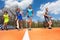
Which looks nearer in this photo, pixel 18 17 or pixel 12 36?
pixel 12 36

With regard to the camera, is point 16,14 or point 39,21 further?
point 39,21

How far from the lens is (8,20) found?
11.4m

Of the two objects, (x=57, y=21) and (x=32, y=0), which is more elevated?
(x=32, y=0)

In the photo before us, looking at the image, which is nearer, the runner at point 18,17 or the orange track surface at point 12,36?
the orange track surface at point 12,36

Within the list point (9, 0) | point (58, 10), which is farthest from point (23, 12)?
point (58, 10)

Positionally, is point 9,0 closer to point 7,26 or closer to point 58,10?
point 7,26

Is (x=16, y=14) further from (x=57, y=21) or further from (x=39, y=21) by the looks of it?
(x=57, y=21)

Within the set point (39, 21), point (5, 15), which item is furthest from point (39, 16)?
point (5, 15)

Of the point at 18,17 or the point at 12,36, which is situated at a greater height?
the point at 18,17

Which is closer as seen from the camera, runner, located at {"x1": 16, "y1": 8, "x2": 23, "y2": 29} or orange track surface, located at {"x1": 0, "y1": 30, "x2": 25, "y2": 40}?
orange track surface, located at {"x1": 0, "y1": 30, "x2": 25, "y2": 40}

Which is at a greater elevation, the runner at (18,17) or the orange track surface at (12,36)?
the runner at (18,17)

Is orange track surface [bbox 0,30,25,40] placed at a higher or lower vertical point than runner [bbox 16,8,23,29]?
lower

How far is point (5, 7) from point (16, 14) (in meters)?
0.89

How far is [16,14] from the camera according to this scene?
10891mm
